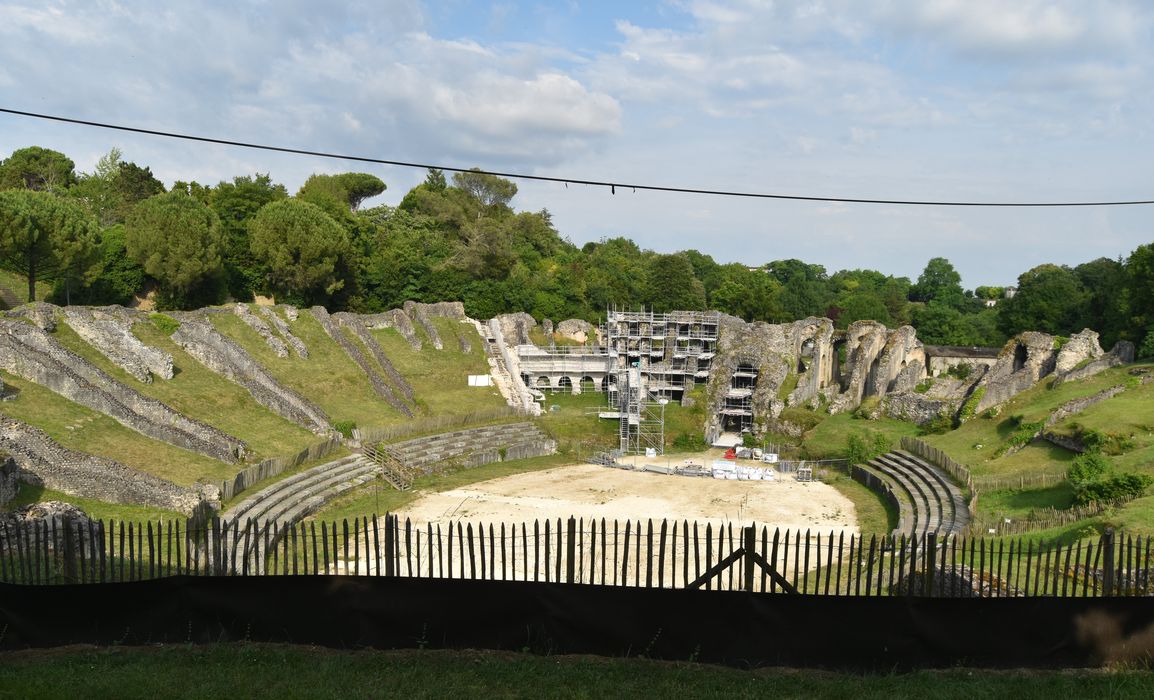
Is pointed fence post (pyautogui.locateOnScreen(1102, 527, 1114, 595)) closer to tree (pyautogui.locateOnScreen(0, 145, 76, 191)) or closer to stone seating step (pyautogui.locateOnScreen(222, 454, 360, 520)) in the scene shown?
stone seating step (pyautogui.locateOnScreen(222, 454, 360, 520))

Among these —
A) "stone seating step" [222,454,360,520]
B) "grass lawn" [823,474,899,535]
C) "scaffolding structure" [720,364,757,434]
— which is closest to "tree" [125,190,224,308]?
"stone seating step" [222,454,360,520]

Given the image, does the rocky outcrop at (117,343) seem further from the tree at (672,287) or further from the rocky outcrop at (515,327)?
the tree at (672,287)

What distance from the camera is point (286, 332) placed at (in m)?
43.3

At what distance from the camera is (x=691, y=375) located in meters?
53.1

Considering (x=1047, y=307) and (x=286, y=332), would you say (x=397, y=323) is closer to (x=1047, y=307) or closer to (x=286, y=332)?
(x=286, y=332)

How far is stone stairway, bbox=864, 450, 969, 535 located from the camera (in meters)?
24.0

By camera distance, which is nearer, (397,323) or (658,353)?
(397,323)

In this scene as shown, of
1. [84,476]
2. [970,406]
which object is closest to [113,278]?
[84,476]

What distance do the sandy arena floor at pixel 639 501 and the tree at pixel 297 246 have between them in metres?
26.6

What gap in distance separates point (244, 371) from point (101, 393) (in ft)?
30.2

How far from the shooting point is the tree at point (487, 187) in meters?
95.9

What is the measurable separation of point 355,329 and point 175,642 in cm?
3710

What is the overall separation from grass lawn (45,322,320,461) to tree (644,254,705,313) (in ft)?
139

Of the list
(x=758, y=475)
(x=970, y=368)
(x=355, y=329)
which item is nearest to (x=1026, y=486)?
(x=758, y=475)
